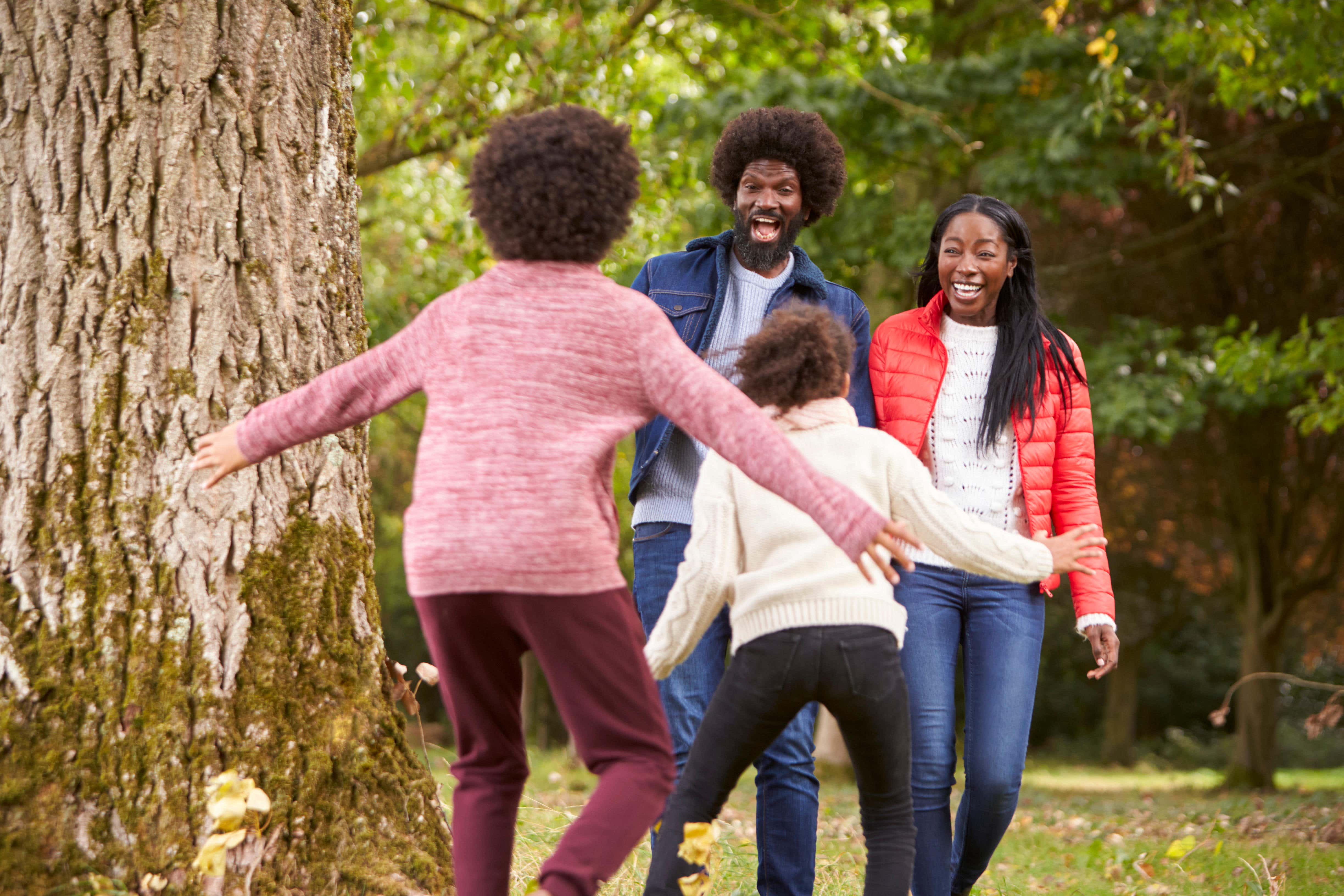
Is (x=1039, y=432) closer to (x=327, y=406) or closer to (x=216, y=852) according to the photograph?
(x=327, y=406)

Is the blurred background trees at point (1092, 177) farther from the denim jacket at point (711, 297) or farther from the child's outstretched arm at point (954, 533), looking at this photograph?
the child's outstretched arm at point (954, 533)

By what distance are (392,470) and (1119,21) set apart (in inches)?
466

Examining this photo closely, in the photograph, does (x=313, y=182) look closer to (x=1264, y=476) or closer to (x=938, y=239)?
(x=938, y=239)

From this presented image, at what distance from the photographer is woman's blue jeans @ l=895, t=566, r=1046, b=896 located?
314 cm

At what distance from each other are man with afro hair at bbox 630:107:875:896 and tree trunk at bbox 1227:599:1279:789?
32.6 ft

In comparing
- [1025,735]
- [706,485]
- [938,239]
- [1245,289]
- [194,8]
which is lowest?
[1025,735]

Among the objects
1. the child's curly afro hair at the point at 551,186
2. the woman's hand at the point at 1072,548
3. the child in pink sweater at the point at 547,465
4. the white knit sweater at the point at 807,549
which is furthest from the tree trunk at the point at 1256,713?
the child's curly afro hair at the point at 551,186

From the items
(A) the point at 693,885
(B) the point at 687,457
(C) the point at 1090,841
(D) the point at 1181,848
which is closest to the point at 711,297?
(B) the point at 687,457

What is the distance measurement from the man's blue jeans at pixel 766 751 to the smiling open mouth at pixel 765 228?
36.2 inches

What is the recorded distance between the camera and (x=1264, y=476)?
39.7 ft

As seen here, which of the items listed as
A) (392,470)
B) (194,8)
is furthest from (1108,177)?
(392,470)

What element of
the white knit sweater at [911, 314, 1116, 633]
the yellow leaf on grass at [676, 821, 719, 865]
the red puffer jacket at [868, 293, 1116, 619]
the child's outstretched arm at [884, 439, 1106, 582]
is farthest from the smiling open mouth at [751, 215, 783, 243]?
the yellow leaf on grass at [676, 821, 719, 865]

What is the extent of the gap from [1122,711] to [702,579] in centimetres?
1766

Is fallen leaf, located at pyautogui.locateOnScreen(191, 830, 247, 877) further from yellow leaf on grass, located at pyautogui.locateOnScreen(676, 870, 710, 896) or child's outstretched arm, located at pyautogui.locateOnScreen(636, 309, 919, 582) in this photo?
child's outstretched arm, located at pyautogui.locateOnScreen(636, 309, 919, 582)
